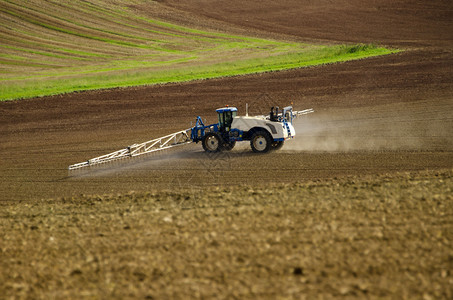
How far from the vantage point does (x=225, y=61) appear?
44219 millimetres

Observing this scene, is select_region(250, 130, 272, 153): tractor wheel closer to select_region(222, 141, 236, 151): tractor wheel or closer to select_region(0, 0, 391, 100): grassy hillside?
select_region(222, 141, 236, 151): tractor wheel

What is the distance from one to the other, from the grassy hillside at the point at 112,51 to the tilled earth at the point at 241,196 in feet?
18.1

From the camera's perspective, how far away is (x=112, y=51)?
164ft

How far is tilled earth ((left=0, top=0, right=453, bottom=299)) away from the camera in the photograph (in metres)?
9.24

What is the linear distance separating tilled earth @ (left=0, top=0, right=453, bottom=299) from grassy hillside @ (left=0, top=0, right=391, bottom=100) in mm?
5509

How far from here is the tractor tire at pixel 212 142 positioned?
2008cm

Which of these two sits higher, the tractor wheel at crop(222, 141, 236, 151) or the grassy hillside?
the grassy hillside

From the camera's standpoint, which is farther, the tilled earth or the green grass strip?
the green grass strip

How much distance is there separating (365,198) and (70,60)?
39.6 m

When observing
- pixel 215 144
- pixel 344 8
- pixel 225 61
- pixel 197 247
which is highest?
pixel 344 8

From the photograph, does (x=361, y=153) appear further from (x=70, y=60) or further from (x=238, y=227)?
(x=70, y=60)

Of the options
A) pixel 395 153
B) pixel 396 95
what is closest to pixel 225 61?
pixel 396 95

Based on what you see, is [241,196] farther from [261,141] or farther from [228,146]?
[228,146]

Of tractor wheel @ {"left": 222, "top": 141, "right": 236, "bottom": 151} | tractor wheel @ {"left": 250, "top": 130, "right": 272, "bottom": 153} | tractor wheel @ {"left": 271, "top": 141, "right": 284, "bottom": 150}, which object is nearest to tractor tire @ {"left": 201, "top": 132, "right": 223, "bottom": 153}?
tractor wheel @ {"left": 222, "top": 141, "right": 236, "bottom": 151}
